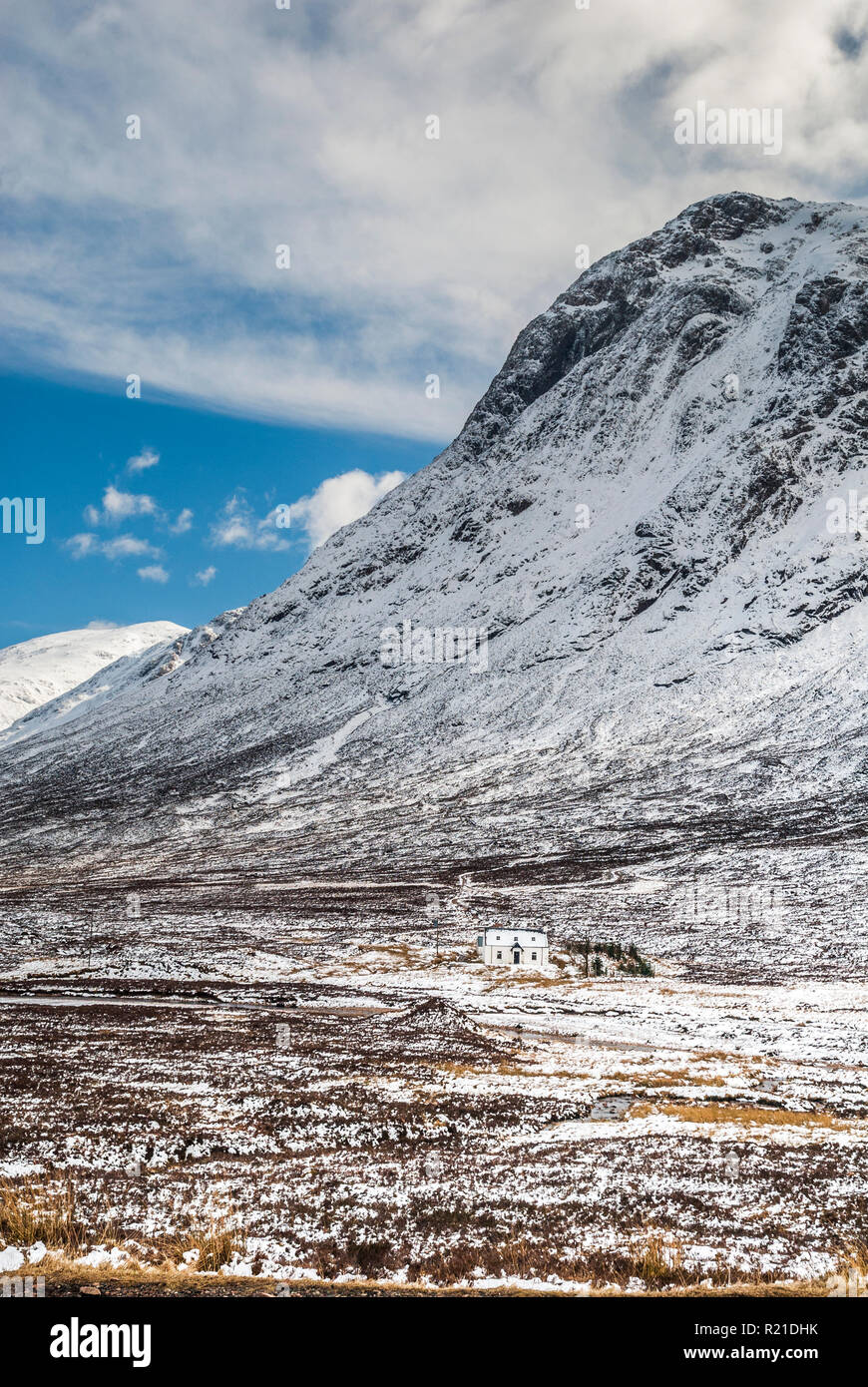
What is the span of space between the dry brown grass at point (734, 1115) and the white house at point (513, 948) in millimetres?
40295

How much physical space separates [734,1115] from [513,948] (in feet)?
140

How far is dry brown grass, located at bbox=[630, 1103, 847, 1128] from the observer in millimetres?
25188

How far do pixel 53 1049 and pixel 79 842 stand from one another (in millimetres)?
135459

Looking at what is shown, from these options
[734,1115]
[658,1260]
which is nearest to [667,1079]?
[734,1115]

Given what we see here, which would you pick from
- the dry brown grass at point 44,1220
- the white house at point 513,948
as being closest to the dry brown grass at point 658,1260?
the dry brown grass at point 44,1220

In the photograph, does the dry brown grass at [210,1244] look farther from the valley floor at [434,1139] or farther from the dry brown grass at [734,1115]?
the dry brown grass at [734,1115]

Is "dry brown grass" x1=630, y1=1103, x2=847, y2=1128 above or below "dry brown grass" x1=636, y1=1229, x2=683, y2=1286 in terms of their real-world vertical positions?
below

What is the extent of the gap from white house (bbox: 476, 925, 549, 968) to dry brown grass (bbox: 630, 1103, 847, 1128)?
40295mm

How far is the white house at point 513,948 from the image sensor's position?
6731 centimetres

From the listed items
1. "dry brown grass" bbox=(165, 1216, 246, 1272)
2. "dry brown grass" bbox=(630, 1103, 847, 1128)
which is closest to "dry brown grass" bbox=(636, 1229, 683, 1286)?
"dry brown grass" bbox=(165, 1216, 246, 1272)

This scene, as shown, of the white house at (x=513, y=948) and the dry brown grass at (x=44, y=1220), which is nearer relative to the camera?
the dry brown grass at (x=44, y=1220)

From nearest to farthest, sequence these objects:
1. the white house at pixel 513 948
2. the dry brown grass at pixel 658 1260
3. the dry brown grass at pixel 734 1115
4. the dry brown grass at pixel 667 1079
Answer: the dry brown grass at pixel 658 1260
the dry brown grass at pixel 734 1115
the dry brown grass at pixel 667 1079
the white house at pixel 513 948

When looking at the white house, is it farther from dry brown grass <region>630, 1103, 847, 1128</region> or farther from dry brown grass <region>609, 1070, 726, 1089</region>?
dry brown grass <region>630, 1103, 847, 1128</region>

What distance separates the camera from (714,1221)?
49.6ft
